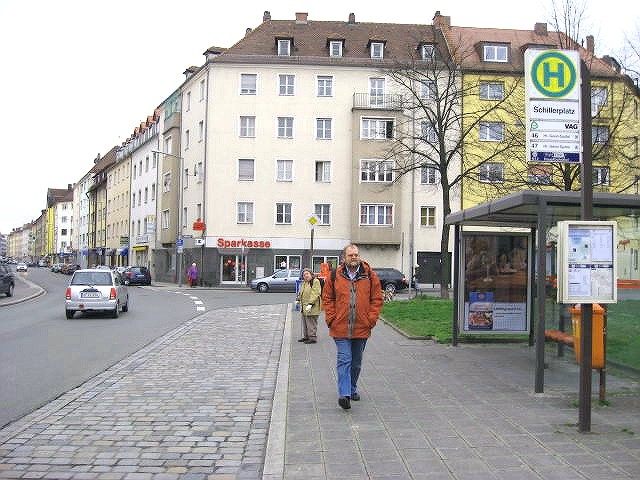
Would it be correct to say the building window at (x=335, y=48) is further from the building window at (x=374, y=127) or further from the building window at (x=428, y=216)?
the building window at (x=428, y=216)

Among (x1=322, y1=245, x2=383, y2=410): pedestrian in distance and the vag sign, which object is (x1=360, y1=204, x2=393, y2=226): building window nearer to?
(x1=322, y1=245, x2=383, y2=410): pedestrian in distance

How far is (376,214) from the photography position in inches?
1777

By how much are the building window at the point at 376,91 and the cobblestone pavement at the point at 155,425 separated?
36.6 metres

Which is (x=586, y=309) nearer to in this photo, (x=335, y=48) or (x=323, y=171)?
(x=323, y=171)

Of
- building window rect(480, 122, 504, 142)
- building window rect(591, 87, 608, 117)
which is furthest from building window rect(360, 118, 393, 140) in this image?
building window rect(591, 87, 608, 117)

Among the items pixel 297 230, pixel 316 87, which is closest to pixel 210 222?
pixel 297 230

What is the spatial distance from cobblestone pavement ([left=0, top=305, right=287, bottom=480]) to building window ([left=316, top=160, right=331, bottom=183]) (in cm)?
3508

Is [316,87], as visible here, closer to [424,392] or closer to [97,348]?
[97,348]

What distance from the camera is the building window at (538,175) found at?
18.9 m

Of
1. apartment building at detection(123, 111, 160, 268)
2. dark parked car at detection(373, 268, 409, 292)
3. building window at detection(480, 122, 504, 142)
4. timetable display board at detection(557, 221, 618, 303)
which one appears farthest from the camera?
apartment building at detection(123, 111, 160, 268)

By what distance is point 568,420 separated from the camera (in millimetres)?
6547

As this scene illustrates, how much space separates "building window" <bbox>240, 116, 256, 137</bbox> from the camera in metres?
46.3

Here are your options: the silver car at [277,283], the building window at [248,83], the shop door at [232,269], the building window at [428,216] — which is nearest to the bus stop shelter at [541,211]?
the silver car at [277,283]

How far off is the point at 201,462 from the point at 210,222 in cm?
4109
